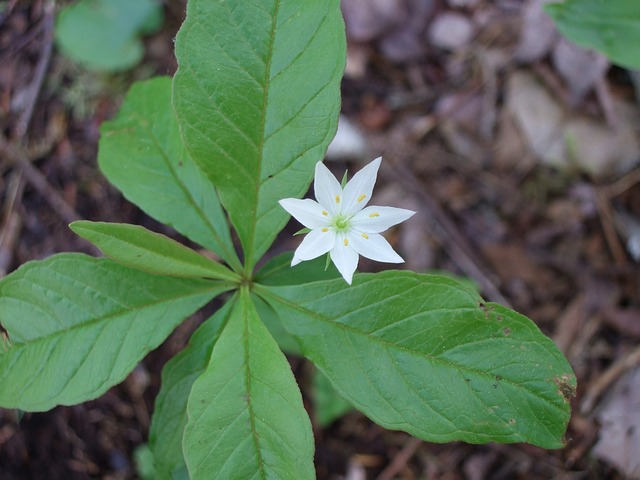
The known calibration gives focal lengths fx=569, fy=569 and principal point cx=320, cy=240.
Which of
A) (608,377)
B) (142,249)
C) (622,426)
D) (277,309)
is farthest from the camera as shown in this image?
(608,377)

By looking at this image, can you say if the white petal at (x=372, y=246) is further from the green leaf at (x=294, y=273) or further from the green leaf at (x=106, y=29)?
the green leaf at (x=106, y=29)

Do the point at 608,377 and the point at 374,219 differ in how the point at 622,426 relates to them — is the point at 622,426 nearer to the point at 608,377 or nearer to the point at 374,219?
the point at 608,377

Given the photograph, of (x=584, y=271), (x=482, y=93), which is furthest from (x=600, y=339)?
(x=482, y=93)

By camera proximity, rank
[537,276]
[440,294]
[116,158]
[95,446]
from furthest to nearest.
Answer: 1. [537,276]
2. [95,446]
3. [116,158]
4. [440,294]

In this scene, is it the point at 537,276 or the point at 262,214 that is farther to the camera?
the point at 537,276

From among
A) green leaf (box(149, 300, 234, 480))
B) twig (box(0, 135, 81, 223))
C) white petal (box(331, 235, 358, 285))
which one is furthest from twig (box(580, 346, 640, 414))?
twig (box(0, 135, 81, 223))

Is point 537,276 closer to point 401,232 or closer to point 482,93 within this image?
point 401,232

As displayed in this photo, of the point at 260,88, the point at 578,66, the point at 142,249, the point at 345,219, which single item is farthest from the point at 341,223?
the point at 578,66
